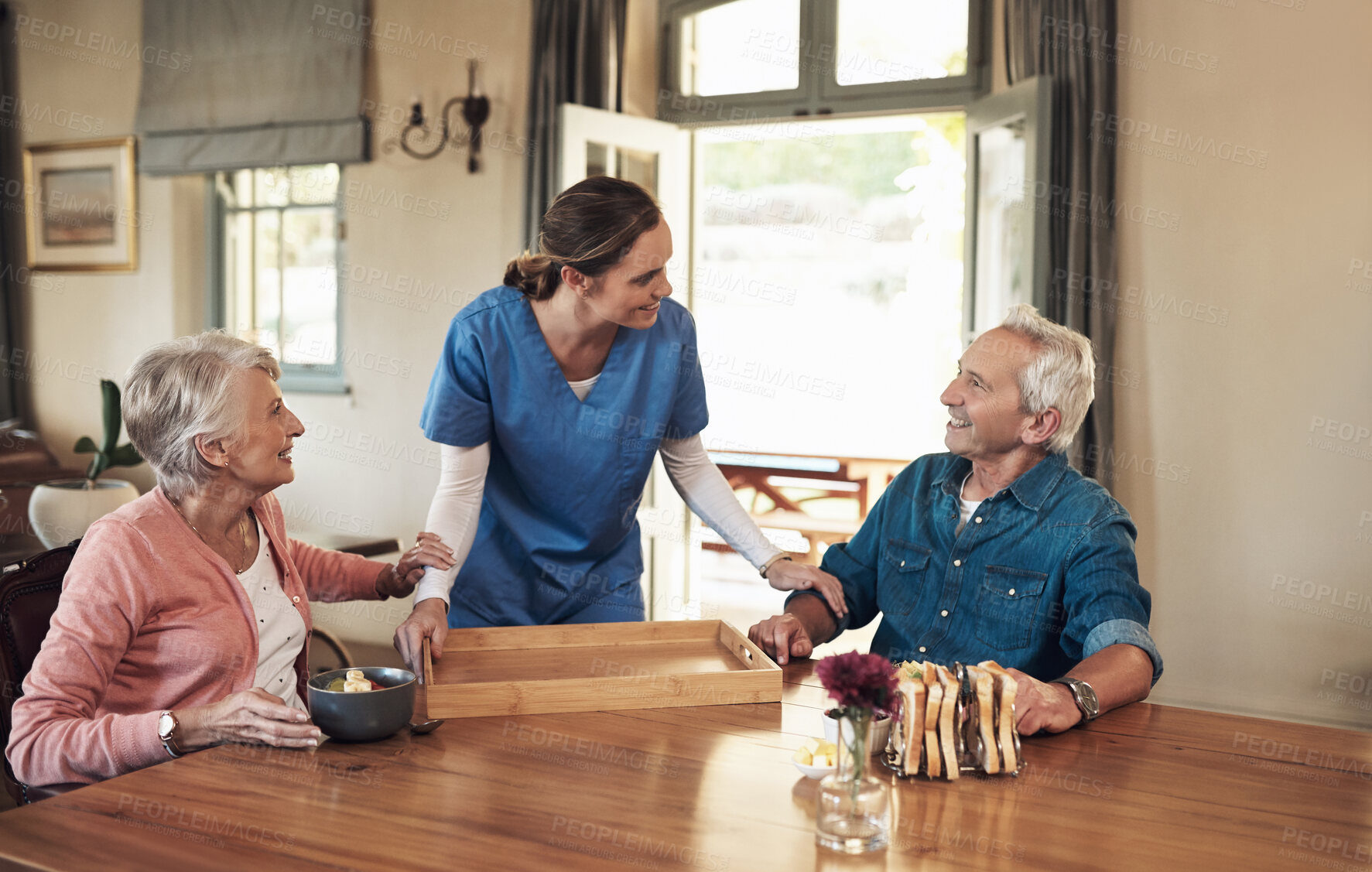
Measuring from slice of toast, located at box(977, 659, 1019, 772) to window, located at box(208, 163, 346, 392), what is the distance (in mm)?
4077

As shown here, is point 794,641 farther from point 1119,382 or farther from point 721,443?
point 721,443

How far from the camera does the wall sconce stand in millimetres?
4566

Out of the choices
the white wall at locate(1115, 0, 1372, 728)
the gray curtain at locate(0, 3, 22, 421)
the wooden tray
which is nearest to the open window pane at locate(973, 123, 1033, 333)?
the white wall at locate(1115, 0, 1372, 728)

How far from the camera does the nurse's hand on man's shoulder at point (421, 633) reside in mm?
1646


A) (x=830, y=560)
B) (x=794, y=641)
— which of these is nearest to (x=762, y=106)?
(x=830, y=560)

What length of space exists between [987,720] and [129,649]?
1106 mm

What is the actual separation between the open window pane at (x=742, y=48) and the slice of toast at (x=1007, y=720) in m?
3.53

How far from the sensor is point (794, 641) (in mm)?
1852

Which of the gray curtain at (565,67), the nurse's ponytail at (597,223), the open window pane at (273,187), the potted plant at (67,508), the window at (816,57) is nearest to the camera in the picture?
the nurse's ponytail at (597,223)

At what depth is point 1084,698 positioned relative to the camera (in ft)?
4.99

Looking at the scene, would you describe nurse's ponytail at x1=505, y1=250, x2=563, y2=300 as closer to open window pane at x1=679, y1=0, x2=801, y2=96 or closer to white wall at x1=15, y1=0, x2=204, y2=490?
open window pane at x1=679, y1=0, x2=801, y2=96

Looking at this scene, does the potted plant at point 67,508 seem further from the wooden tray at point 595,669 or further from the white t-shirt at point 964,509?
the white t-shirt at point 964,509

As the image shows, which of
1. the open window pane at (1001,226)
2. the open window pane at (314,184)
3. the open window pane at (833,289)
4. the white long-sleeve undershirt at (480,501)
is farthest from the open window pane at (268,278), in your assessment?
the white long-sleeve undershirt at (480,501)

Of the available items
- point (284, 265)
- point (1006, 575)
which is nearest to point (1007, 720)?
point (1006, 575)
